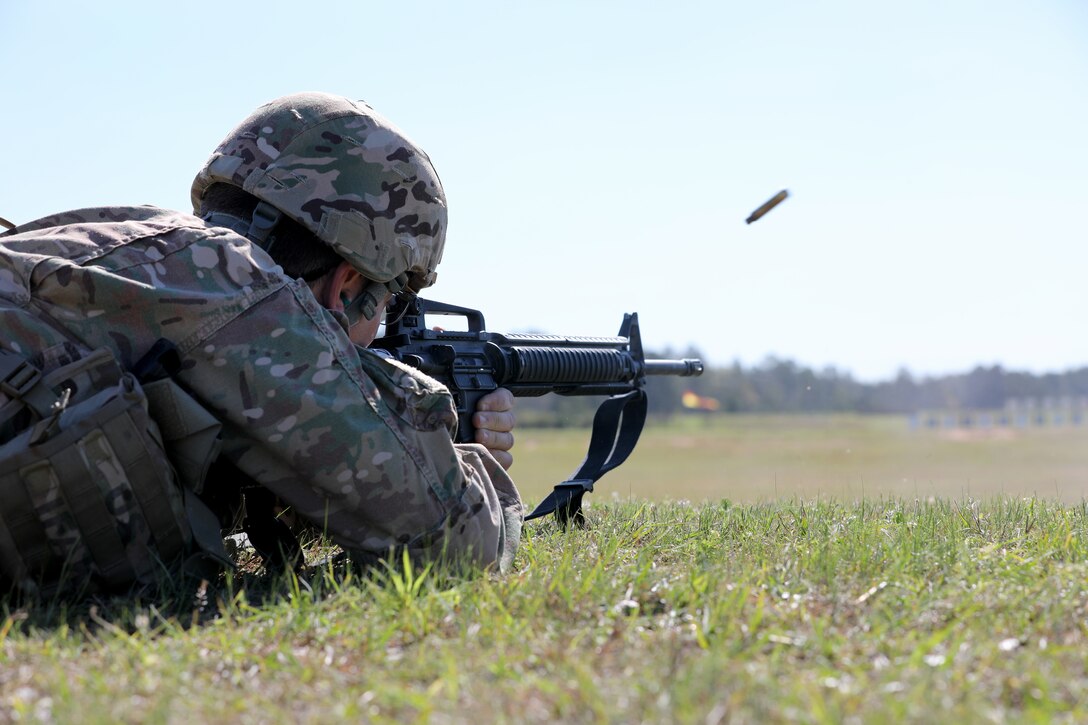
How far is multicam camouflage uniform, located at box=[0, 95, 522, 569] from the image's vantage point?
3.50 m

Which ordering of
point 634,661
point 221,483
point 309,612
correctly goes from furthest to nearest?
1. point 221,483
2. point 309,612
3. point 634,661

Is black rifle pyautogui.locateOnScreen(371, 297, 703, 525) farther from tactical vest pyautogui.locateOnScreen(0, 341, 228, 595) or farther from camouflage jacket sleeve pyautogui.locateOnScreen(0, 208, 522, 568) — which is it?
tactical vest pyautogui.locateOnScreen(0, 341, 228, 595)

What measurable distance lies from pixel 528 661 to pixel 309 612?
0.85 m

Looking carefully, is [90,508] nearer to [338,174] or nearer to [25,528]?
[25,528]

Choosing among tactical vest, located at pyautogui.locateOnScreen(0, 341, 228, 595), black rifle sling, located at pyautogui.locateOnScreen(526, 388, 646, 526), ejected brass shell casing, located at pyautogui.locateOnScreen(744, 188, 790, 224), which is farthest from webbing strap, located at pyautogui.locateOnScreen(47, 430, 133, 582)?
ejected brass shell casing, located at pyautogui.locateOnScreen(744, 188, 790, 224)

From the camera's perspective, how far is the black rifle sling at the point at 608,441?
18.4 feet

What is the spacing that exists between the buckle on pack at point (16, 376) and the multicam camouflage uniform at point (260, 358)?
0.11 meters

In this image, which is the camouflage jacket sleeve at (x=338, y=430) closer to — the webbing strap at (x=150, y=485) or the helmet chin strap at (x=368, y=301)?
the webbing strap at (x=150, y=485)

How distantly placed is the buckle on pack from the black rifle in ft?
6.28

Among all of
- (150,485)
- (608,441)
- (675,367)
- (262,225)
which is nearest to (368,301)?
(262,225)

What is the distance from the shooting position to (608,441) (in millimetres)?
6309

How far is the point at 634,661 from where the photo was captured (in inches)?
103

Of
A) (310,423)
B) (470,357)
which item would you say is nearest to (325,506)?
(310,423)

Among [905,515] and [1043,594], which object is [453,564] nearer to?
[1043,594]
